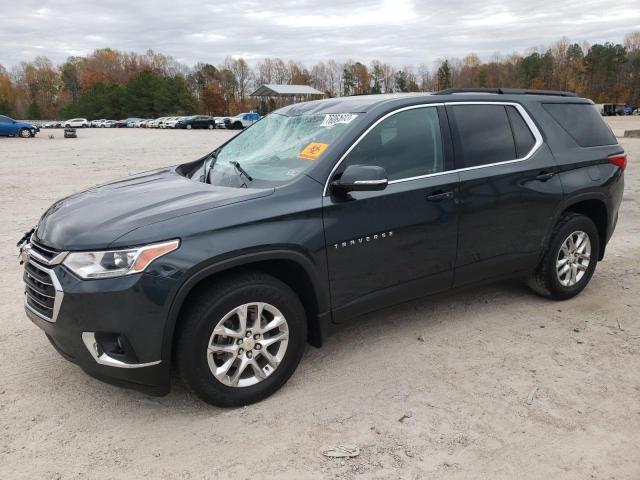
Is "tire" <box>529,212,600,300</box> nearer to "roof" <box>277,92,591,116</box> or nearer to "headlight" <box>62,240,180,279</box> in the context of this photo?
"roof" <box>277,92,591,116</box>

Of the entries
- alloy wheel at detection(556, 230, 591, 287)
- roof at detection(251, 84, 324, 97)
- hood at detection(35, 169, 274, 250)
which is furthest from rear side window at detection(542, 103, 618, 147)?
roof at detection(251, 84, 324, 97)

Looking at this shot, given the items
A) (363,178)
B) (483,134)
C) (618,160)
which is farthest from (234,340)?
(618,160)

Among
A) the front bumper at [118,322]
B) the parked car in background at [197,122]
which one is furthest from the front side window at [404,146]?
the parked car in background at [197,122]

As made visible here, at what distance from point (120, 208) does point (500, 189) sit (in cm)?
269

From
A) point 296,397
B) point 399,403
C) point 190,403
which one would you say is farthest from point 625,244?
point 190,403

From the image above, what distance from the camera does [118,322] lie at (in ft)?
8.96

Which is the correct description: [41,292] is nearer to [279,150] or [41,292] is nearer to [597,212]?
[279,150]

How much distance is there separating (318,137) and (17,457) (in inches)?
101

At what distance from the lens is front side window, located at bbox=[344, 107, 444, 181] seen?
3.52m

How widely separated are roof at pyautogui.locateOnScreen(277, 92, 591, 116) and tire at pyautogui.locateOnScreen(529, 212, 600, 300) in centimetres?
110

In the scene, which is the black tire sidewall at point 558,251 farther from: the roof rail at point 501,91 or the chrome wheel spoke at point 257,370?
the chrome wheel spoke at point 257,370

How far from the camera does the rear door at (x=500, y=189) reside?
12.8ft

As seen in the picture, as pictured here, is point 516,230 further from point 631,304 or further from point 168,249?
point 168,249

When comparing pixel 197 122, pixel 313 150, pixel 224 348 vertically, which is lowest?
pixel 224 348
